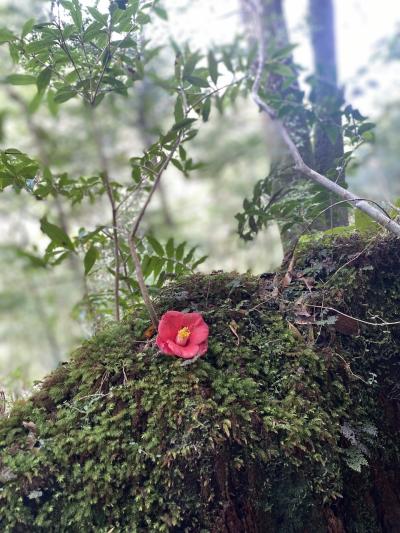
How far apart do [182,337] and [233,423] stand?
0.98 ft

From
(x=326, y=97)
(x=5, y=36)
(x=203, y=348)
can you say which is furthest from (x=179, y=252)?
(x=326, y=97)

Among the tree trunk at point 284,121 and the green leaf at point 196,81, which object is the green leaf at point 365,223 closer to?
the tree trunk at point 284,121

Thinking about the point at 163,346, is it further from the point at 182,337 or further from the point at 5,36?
the point at 5,36

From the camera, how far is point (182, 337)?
1276 mm

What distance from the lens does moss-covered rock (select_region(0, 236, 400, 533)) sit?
42.4 inches

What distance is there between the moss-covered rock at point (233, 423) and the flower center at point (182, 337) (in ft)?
0.19

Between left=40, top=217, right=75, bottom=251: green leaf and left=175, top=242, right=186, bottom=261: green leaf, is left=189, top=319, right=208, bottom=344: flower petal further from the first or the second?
left=40, top=217, right=75, bottom=251: green leaf

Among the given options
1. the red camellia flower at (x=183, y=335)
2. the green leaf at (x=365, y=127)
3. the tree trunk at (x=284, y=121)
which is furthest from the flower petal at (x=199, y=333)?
the green leaf at (x=365, y=127)

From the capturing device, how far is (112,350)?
4.48ft

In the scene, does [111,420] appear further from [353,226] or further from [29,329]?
[29,329]

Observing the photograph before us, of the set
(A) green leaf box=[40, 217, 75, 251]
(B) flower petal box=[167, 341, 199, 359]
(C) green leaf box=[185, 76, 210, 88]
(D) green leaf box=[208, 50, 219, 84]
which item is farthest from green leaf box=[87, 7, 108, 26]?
(B) flower petal box=[167, 341, 199, 359]

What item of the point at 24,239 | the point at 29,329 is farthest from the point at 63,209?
the point at 29,329

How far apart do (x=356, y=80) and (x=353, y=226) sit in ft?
17.3

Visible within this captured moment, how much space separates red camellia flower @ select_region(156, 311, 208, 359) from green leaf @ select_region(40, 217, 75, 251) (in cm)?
65
